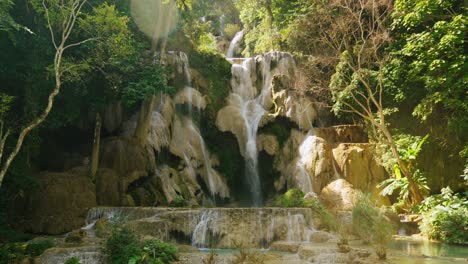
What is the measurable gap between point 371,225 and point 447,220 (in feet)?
12.8

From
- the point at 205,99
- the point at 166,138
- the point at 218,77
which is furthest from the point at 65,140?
the point at 218,77

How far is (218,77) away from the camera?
2441 cm

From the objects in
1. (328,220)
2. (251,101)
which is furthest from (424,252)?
(251,101)

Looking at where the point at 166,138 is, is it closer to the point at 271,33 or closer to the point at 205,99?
the point at 205,99

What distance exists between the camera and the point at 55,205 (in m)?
13.9

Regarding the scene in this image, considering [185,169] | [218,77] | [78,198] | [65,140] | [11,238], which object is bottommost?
[11,238]

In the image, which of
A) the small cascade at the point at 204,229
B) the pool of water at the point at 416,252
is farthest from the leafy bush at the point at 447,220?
the small cascade at the point at 204,229

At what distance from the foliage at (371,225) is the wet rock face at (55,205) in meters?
9.42

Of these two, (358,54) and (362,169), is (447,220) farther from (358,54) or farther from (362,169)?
(358,54)

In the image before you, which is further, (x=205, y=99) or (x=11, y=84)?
(x=205, y=99)

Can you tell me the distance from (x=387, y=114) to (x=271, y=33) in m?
11.4

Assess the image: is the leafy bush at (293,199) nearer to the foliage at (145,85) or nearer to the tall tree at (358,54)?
the tall tree at (358,54)

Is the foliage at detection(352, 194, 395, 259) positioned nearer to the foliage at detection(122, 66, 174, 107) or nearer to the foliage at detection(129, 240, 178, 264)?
the foliage at detection(129, 240, 178, 264)

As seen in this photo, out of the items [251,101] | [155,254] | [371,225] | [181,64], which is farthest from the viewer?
[251,101]
